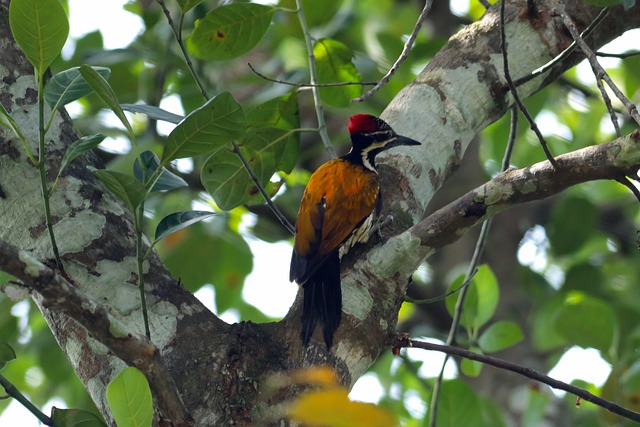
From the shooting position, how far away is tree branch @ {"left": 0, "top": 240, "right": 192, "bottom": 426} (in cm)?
175

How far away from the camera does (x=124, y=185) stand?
80.9 inches

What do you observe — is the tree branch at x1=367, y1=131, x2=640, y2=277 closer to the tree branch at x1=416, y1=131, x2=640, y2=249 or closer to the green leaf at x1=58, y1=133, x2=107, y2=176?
the tree branch at x1=416, y1=131, x2=640, y2=249

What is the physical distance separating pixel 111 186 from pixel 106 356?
50 centimetres

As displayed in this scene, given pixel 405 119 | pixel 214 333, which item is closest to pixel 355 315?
pixel 214 333

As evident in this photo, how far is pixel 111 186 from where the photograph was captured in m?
2.07

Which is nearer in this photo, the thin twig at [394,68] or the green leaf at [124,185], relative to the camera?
the green leaf at [124,185]

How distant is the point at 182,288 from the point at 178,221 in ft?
0.64

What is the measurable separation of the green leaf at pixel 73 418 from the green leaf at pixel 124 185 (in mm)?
581

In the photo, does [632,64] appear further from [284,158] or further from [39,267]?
[39,267]

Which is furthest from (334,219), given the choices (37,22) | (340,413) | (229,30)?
(340,413)

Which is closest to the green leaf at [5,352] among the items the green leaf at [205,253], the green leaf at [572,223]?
the green leaf at [205,253]

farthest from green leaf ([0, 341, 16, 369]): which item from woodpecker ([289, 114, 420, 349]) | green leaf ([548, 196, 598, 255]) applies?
green leaf ([548, 196, 598, 255])

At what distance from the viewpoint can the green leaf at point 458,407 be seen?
10.7 feet

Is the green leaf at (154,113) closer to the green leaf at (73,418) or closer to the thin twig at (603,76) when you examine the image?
the green leaf at (73,418)
